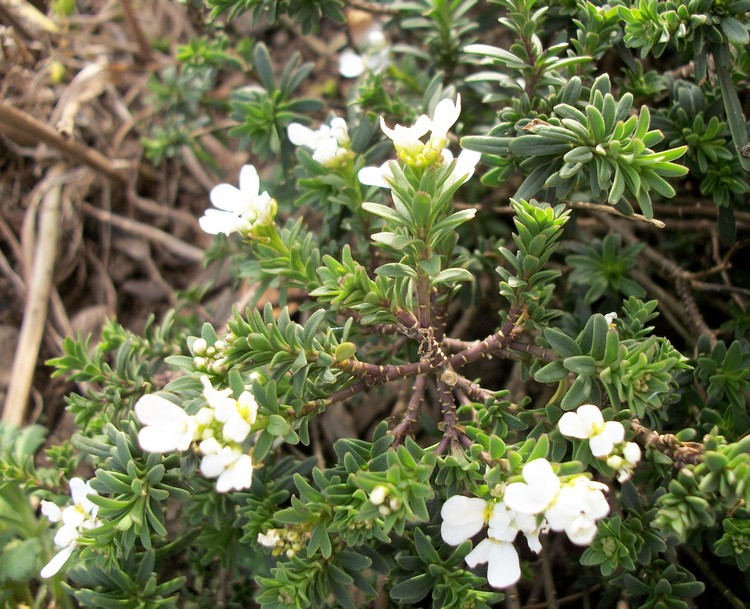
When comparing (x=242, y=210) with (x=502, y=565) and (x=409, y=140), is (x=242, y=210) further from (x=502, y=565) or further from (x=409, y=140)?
(x=502, y=565)

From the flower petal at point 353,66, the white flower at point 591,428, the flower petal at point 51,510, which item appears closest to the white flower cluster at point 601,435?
the white flower at point 591,428

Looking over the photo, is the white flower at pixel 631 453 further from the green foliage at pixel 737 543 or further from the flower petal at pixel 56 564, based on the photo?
the flower petal at pixel 56 564

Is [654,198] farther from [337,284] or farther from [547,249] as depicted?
[337,284]

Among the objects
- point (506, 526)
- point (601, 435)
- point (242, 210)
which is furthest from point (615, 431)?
point (242, 210)

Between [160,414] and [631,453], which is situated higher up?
[160,414]

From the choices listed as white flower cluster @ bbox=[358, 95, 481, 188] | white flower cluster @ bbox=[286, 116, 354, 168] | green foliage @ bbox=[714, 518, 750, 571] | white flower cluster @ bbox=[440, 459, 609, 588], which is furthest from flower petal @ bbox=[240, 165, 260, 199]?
green foliage @ bbox=[714, 518, 750, 571]

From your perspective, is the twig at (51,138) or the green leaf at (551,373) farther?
the twig at (51,138)

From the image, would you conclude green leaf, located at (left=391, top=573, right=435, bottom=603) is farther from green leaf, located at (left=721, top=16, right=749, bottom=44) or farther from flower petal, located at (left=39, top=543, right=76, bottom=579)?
green leaf, located at (left=721, top=16, right=749, bottom=44)
